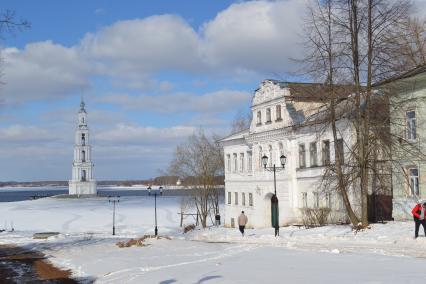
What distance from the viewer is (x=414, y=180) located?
107 ft

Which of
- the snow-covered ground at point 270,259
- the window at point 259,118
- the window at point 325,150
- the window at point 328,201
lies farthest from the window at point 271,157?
the snow-covered ground at point 270,259

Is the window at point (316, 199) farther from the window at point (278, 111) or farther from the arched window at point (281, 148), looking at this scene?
the window at point (278, 111)

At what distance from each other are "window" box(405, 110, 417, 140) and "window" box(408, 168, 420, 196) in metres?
1.92

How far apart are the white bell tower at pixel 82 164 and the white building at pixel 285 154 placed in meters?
124

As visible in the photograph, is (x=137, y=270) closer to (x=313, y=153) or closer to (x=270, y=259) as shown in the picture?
(x=270, y=259)

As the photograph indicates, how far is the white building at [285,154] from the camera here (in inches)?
1624

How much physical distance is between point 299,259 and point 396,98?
1671cm

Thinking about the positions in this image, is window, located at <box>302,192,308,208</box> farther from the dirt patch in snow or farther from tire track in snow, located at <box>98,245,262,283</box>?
the dirt patch in snow

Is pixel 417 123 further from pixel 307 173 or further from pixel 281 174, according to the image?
pixel 281 174

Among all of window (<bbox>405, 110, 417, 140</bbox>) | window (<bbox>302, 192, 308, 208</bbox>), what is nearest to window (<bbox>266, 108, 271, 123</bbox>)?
window (<bbox>302, 192, 308, 208</bbox>)

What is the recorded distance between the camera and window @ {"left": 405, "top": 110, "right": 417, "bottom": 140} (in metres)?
32.3

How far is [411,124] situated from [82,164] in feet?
511

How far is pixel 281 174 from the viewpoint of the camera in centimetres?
4612

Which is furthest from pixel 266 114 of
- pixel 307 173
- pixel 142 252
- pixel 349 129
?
pixel 142 252
